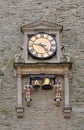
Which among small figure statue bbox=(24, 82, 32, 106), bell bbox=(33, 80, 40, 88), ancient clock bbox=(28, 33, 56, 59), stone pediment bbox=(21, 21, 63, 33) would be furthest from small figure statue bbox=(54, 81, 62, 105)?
stone pediment bbox=(21, 21, 63, 33)

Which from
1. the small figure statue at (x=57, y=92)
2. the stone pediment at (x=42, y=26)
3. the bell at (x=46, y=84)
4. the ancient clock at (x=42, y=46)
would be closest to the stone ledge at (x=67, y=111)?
the small figure statue at (x=57, y=92)

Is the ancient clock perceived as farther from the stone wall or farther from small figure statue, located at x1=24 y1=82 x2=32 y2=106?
small figure statue, located at x1=24 y1=82 x2=32 y2=106

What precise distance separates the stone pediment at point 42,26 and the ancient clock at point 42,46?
20 cm

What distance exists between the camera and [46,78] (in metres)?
15.2

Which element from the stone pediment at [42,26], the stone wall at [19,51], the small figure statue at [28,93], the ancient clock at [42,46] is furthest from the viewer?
the stone pediment at [42,26]

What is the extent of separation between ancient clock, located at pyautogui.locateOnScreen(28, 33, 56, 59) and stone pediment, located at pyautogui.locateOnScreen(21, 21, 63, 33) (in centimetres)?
20

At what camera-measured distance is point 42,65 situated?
50.2ft

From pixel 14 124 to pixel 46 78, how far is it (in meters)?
1.22

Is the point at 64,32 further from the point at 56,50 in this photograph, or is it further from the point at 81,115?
the point at 81,115

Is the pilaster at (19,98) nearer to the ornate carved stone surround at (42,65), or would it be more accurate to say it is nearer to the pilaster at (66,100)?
the ornate carved stone surround at (42,65)

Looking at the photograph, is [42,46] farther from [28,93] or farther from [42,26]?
[28,93]

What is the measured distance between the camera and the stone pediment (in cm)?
1575

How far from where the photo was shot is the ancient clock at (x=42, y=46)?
50.8 ft

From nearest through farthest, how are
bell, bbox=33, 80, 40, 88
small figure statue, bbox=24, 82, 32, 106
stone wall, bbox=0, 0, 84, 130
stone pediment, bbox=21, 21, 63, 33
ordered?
1. stone wall, bbox=0, 0, 84, 130
2. small figure statue, bbox=24, 82, 32, 106
3. bell, bbox=33, 80, 40, 88
4. stone pediment, bbox=21, 21, 63, 33
